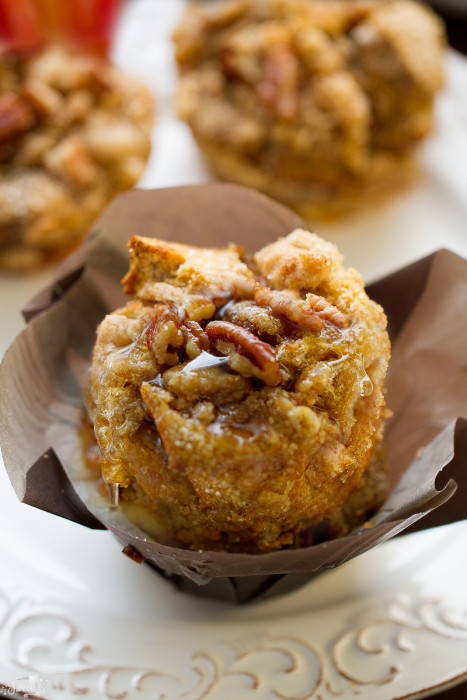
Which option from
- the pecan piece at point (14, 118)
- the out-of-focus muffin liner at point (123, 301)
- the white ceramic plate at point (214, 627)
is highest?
the pecan piece at point (14, 118)

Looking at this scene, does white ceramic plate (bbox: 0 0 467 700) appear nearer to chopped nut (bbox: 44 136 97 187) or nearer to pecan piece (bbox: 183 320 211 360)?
pecan piece (bbox: 183 320 211 360)

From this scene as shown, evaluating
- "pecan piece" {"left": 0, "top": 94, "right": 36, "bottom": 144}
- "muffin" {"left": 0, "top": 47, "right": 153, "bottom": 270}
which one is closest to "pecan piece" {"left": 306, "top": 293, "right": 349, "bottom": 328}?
"muffin" {"left": 0, "top": 47, "right": 153, "bottom": 270}

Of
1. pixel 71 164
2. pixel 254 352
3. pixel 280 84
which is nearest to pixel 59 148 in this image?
pixel 71 164

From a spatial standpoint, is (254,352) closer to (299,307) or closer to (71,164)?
(299,307)

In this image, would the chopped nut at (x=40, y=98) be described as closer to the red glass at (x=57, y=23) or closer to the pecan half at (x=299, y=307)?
the red glass at (x=57, y=23)

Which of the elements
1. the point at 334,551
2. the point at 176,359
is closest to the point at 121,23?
the point at 176,359

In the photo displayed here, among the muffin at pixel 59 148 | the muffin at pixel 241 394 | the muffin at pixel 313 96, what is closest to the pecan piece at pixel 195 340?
the muffin at pixel 241 394
